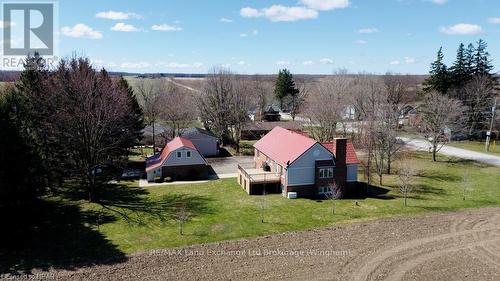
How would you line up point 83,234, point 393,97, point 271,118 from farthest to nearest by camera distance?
point 271,118 → point 393,97 → point 83,234

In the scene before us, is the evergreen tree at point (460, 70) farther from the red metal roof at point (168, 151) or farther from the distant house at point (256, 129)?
the red metal roof at point (168, 151)

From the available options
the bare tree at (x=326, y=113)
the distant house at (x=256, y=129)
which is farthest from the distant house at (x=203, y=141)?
the bare tree at (x=326, y=113)

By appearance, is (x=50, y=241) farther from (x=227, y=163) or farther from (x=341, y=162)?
(x=227, y=163)

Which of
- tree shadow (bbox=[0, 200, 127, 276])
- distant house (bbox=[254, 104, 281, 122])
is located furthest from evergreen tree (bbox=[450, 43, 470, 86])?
tree shadow (bbox=[0, 200, 127, 276])

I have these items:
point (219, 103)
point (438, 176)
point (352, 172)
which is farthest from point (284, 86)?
point (352, 172)

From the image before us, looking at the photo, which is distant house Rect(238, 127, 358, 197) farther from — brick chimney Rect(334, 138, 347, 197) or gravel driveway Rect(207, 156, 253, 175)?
gravel driveway Rect(207, 156, 253, 175)

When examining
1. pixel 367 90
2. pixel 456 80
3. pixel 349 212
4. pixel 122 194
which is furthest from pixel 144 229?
pixel 456 80

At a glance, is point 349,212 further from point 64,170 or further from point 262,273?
point 64,170
